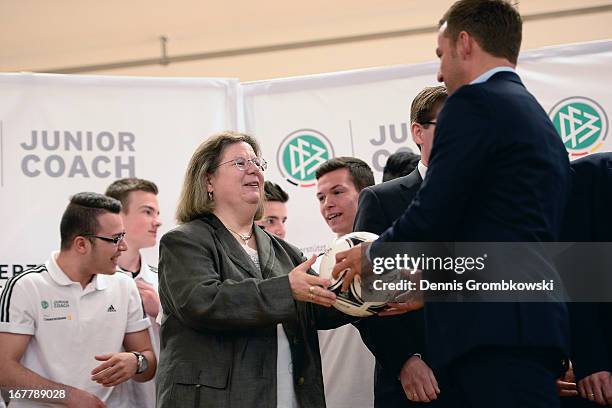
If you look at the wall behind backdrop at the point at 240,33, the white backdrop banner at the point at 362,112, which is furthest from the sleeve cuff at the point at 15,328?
the wall behind backdrop at the point at 240,33

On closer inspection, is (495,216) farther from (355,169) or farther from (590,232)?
(355,169)

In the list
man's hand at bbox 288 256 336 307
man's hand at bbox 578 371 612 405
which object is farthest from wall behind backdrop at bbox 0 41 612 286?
man's hand at bbox 578 371 612 405

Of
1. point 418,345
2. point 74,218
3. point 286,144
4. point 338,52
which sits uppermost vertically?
point 338,52

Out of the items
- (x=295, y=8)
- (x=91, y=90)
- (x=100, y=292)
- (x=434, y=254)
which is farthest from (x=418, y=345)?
(x=295, y=8)

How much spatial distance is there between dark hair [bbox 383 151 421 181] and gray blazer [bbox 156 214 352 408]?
105 centimetres

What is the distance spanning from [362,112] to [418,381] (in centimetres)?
256

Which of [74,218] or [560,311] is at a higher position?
[74,218]

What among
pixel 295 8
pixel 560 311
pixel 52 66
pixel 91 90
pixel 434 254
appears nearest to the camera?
pixel 560 311

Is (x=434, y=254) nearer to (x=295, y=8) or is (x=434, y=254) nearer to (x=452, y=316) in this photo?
(x=452, y=316)

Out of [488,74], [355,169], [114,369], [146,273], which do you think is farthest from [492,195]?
[146,273]

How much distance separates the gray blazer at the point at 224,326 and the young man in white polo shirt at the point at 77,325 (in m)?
1.02

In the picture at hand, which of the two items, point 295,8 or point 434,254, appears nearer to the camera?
point 434,254

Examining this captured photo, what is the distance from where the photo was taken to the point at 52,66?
920cm

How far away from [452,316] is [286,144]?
3058mm
